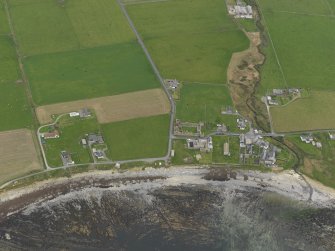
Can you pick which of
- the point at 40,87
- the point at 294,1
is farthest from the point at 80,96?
the point at 294,1

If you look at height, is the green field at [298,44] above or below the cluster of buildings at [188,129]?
above

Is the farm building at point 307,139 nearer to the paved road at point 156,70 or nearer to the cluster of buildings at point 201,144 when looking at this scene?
the cluster of buildings at point 201,144

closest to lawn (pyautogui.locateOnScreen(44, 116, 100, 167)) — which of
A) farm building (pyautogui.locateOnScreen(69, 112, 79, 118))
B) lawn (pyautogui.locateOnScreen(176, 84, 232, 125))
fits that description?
farm building (pyautogui.locateOnScreen(69, 112, 79, 118))

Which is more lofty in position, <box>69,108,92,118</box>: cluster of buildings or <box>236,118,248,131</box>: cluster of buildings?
<box>69,108,92,118</box>: cluster of buildings

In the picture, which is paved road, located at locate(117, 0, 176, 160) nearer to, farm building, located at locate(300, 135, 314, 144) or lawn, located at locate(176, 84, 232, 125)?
lawn, located at locate(176, 84, 232, 125)

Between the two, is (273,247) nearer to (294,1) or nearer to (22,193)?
(22,193)

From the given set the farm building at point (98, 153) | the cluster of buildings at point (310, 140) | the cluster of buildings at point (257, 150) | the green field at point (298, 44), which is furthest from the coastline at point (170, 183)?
the green field at point (298, 44)
